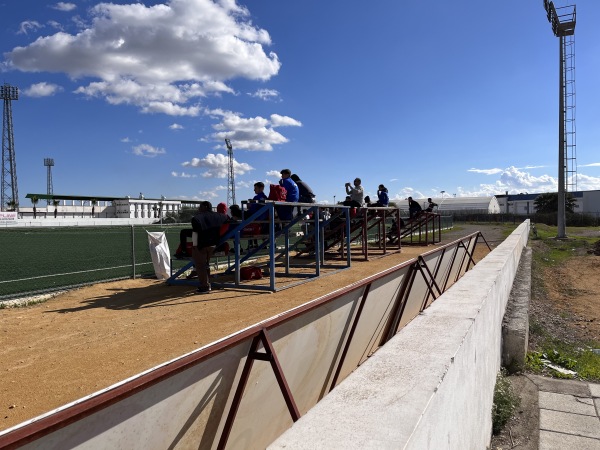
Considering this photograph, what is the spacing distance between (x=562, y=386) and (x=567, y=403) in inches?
18.1

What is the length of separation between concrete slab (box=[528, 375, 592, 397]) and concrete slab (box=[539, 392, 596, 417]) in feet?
0.33

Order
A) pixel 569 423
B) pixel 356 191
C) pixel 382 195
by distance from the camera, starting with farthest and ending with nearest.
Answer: pixel 382 195 < pixel 356 191 < pixel 569 423

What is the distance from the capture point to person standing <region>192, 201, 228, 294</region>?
8.46 meters

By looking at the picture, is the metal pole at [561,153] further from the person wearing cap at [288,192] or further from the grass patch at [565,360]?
the grass patch at [565,360]

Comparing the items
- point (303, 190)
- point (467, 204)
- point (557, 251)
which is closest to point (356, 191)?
point (303, 190)

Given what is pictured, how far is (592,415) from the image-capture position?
396 cm

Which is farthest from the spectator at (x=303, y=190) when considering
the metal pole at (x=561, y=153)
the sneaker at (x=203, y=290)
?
the metal pole at (x=561, y=153)

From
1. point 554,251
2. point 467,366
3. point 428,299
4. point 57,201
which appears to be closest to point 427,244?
point 554,251

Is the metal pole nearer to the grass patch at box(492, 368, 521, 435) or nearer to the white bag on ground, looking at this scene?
the white bag on ground

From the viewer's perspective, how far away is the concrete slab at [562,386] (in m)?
4.48

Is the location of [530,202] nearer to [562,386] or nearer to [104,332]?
[562,386]

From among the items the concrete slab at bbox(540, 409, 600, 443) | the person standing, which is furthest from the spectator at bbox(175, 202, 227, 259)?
the concrete slab at bbox(540, 409, 600, 443)

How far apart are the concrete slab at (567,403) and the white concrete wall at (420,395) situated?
823mm

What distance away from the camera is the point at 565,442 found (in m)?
3.50
